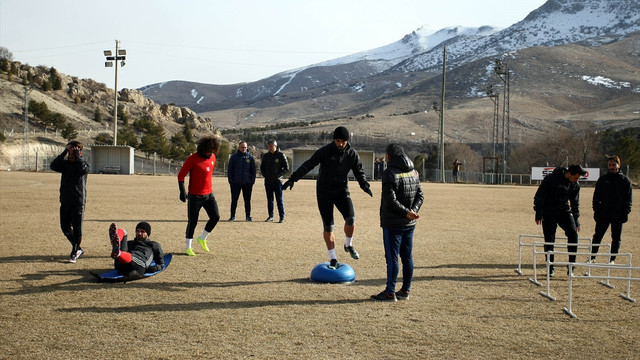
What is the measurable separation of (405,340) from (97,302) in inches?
137

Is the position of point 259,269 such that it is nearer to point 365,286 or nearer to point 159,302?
point 365,286

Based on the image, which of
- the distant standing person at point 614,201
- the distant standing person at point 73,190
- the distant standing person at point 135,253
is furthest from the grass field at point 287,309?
the distant standing person at point 614,201

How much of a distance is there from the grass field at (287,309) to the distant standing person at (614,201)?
134 centimetres

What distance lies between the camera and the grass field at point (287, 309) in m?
5.34

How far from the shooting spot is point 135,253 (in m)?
8.13

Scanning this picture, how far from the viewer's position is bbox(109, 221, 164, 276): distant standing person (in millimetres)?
7609

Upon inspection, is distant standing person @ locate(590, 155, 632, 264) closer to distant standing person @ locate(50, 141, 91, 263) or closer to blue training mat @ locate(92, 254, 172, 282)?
blue training mat @ locate(92, 254, 172, 282)

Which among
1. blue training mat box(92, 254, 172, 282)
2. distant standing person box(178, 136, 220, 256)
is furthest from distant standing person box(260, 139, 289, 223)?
blue training mat box(92, 254, 172, 282)

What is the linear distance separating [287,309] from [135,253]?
2635 mm

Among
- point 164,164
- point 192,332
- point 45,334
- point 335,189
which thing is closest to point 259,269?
point 335,189

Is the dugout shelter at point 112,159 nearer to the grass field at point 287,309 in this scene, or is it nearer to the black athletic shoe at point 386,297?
the grass field at point 287,309

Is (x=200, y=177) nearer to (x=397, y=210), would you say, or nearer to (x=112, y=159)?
(x=397, y=210)

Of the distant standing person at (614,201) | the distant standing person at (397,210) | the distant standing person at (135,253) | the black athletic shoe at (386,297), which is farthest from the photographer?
the distant standing person at (614,201)

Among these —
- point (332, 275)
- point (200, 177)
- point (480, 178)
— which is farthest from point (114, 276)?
point (480, 178)
